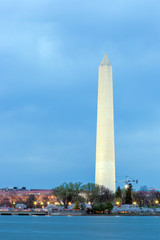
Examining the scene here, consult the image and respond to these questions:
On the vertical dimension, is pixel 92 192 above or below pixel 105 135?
below

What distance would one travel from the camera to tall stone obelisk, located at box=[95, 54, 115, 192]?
156 meters

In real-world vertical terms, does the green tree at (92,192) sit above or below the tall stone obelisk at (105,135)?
below

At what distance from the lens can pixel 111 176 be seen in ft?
514

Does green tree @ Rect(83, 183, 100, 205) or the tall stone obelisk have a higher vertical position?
the tall stone obelisk

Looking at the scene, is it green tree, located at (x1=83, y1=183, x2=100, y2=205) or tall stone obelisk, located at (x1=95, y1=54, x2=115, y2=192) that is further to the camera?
Answer: tall stone obelisk, located at (x1=95, y1=54, x2=115, y2=192)

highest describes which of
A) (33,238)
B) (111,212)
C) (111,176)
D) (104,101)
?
(104,101)

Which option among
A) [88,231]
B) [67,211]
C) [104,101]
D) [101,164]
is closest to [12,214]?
[67,211]

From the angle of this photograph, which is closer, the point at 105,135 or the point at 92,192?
the point at 92,192

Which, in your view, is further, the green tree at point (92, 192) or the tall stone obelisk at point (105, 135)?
the tall stone obelisk at point (105, 135)

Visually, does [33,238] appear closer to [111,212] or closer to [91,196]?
[111,212]

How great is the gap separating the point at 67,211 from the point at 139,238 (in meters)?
77.1

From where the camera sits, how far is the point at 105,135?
156750 mm

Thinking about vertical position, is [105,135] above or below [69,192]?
above

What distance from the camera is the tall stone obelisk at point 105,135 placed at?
15550cm
